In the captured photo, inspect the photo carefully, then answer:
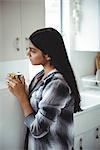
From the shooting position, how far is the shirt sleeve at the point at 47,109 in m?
1.47

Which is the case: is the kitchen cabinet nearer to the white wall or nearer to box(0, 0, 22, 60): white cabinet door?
the white wall

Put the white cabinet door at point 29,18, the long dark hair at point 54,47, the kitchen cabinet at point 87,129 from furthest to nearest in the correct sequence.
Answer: the kitchen cabinet at point 87,129
the white cabinet door at point 29,18
the long dark hair at point 54,47

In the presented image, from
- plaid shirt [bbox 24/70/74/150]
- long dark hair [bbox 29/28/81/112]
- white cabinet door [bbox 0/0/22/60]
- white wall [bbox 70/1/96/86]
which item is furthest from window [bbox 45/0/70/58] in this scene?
plaid shirt [bbox 24/70/74/150]

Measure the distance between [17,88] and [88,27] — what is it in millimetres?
1788

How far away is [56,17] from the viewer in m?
3.14

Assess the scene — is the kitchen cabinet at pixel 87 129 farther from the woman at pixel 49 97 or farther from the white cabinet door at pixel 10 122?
the white cabinet door at pixel 10 122

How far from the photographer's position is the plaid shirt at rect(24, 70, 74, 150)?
4.86 ft

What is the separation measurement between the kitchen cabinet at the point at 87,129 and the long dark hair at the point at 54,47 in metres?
0.85

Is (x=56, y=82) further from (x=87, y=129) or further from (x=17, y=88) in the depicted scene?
(x=87, y=129)

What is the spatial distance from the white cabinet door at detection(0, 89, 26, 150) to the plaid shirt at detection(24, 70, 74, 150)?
5 centimetres

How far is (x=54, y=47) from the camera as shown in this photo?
5.20 ft

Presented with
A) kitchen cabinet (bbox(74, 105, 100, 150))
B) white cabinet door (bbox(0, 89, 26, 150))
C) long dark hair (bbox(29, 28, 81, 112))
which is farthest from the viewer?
kitchen cabinet (bbox(74, 105, 100, 150))

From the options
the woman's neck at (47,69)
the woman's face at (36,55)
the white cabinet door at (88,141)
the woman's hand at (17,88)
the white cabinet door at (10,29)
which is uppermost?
the white cabinet door at (10,29)

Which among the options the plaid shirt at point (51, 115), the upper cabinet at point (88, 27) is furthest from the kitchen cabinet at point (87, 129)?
the plaid shirt at point (51, 115)
